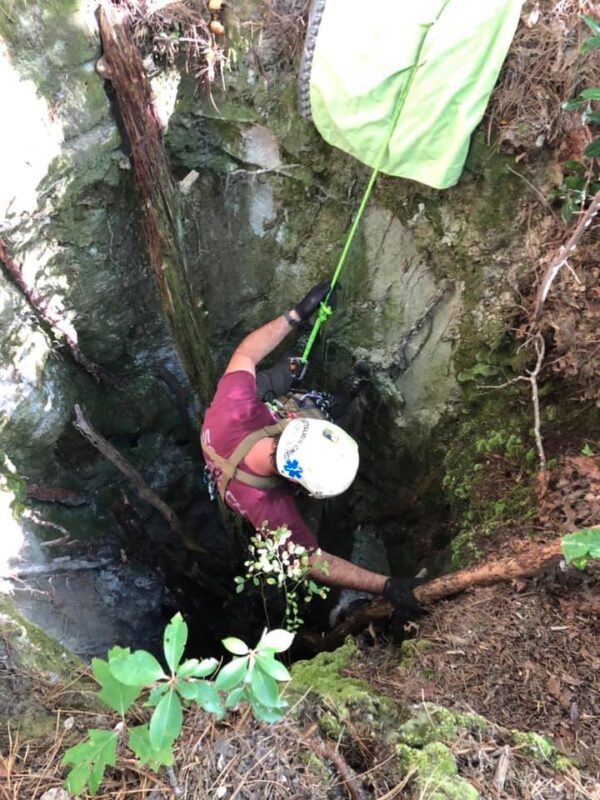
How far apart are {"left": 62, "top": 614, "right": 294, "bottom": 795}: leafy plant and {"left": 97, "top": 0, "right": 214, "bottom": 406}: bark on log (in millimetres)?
2706

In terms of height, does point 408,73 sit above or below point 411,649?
above

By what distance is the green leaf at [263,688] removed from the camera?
1236mm

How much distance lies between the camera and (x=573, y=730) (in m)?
1.90

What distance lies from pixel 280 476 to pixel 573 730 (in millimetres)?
1656

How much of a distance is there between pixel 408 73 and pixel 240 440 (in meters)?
1.96

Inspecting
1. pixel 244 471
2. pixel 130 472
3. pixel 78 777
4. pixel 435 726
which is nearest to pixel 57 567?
pixel 130 472

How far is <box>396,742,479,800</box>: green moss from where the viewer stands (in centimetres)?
154

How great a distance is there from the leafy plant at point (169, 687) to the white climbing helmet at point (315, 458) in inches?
54.2

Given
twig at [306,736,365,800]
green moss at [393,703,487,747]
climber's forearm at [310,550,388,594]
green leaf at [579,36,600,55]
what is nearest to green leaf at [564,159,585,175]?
green leaf at [579,36,600,55]

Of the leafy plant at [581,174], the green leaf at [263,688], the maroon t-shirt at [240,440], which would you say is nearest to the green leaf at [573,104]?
the leafy plant at [581,174]

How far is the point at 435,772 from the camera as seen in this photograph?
1589mm

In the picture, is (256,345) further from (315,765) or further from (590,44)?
(315,765)

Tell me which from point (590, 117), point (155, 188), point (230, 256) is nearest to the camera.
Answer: point (590, 117)

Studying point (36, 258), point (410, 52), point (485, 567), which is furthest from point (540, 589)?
point (36, 258)
